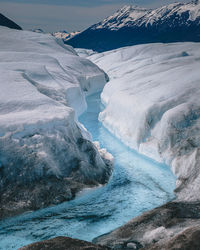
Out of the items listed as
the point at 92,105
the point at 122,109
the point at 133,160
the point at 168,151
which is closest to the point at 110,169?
the point at 133,160

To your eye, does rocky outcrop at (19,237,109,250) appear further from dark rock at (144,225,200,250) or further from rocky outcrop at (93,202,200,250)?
dark rock at (144,225,200,250)

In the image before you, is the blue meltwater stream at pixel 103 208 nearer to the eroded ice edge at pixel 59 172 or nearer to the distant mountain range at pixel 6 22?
the eroded ice edge at pixel 59 172

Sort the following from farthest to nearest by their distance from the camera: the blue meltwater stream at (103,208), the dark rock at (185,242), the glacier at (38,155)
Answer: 1. the glacier at (38,155)
2. the blue meltwater stream at (103,208)
3. the dark rock at (185,242)

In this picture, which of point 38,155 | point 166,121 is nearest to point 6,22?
point 166,121

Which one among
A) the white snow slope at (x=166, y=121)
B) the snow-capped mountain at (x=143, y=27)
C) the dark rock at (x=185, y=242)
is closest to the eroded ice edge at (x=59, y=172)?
the white snow slope at (x=166, y=121)

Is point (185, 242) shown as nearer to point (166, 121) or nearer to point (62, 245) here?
point (62, 245)
